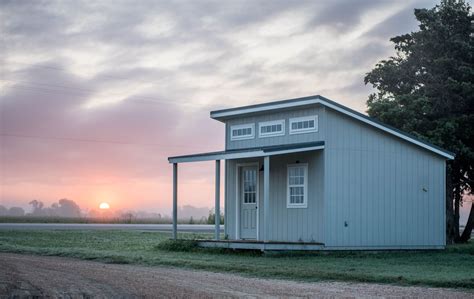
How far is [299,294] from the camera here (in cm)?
1234

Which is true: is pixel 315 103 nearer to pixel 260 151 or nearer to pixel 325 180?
pixel 325 180

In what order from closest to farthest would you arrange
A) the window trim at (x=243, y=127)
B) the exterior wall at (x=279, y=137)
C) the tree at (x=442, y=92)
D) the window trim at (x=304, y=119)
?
the exterior wall at (x=279, y=137)
the window trim at (x=304, y=119)
the window trim at (x=243, y=127)
the tree at (x=442, y=92)

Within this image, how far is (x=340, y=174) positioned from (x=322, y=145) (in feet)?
3.71

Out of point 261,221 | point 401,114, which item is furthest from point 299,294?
point 401,114

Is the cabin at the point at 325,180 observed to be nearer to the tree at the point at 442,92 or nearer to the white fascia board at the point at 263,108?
the white fascia board at the point at 263,108

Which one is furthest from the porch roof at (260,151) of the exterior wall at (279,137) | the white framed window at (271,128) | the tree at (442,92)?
the tree at (442,92)

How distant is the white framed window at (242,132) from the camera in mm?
24344

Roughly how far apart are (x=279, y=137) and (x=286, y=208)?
236cm

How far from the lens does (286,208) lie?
2295cm

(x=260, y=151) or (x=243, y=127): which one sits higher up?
(x=243, y=127)

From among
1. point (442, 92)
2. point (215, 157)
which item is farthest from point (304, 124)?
point (442, 92)

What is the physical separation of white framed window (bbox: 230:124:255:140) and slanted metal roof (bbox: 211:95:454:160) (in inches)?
16.6

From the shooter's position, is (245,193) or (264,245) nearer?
(264,245)

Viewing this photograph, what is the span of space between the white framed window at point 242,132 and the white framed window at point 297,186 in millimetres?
2108
